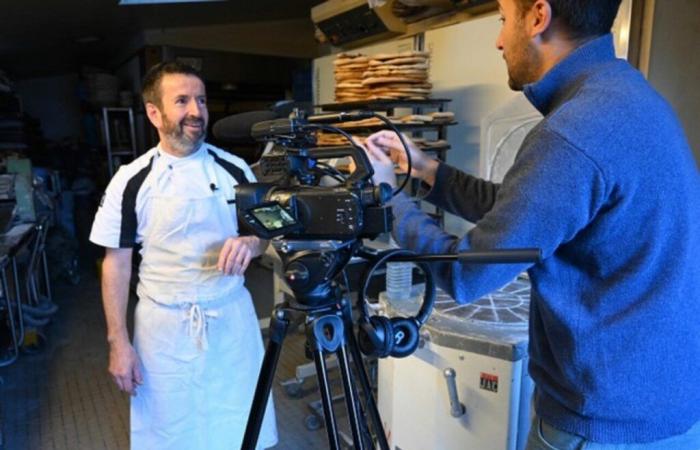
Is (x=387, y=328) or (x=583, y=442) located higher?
(x=387, y=328)

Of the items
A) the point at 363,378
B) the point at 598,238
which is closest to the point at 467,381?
the point at 363,378

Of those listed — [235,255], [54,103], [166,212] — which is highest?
[54,103]

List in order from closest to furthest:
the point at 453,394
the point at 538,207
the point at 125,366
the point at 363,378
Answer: the point at 538,207 → the point at 363,378 → the point at 453,394 → the point at 125,366

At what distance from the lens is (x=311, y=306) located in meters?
0.81

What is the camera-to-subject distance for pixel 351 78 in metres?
2.22

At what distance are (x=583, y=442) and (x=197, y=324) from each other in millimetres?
1072

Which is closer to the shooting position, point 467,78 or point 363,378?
point 363,378

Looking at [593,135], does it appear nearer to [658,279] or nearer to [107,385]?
[658,279]

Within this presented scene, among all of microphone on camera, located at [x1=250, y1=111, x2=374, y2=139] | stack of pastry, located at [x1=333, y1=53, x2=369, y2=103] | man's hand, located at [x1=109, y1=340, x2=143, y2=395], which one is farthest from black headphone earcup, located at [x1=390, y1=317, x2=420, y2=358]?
stack of pastry, located at [x1=333, y1=53, x2=369, y2=103]

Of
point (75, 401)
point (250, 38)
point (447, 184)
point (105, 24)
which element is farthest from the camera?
point (250, 38)

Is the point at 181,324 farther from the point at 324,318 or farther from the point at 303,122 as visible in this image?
the point at 303,122

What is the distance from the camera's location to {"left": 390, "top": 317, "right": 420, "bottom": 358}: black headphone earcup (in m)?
0.78

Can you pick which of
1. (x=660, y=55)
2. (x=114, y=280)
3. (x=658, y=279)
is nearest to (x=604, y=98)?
(x=658, y=279)

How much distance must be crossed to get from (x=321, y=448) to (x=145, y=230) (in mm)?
1252
